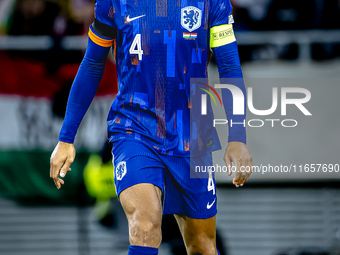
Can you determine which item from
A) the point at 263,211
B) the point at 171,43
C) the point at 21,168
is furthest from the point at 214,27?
the point at 263,211

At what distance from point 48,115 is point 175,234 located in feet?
8.40

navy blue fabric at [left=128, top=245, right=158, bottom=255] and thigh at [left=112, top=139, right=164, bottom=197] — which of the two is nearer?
navy blue fabric at [left=128, top=245, right=158, bottom=255]

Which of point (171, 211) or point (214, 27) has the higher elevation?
point (214, 27)

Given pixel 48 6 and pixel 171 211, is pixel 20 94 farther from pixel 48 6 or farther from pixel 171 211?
pixel 171 211

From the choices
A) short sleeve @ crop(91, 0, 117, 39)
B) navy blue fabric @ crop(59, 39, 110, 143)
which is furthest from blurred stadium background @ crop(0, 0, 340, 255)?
short sleeve @ crop(91, 0, 117, 39)

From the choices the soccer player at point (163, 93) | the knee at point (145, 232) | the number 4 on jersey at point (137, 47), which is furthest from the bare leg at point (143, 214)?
the number 4 on jersey at point (137, 47)

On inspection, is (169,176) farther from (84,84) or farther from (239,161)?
(84,84)

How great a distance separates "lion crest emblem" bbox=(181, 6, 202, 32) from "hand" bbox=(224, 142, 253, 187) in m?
0.84

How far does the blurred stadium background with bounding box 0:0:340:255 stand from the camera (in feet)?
23.9

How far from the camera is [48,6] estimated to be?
7332 millimetres

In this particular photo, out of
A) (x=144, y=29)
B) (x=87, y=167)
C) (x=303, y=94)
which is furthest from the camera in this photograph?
(x=303, y=94)

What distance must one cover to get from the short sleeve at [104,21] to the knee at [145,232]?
1301 millimetres

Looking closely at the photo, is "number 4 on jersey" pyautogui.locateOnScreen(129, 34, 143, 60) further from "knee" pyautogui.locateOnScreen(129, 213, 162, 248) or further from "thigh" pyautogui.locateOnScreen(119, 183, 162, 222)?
"knee" pyautogui.locateOnScreen(129, 213, 162, 248)

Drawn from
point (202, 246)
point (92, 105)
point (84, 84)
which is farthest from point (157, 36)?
point (92, 105)
